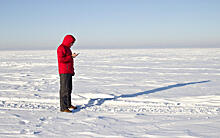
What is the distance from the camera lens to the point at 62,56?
409cm

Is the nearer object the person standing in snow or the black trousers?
the person standing in snow

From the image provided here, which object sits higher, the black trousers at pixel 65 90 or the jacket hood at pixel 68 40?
the jacket hood at pixel 68 40

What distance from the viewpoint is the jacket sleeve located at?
4074 mm

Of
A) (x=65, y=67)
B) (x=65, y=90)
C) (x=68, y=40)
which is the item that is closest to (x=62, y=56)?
(x=65, y=67)

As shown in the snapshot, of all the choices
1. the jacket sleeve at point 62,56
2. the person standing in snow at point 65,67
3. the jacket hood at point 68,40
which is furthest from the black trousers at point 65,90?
the jacket hood at point 68,40

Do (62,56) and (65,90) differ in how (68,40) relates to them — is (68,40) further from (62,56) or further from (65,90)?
(65,90)

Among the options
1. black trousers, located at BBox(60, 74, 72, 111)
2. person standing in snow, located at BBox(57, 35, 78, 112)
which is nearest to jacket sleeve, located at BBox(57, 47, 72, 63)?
person standing in snow, located at BBox(57, 35, 78, 112)

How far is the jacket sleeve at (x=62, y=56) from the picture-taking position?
407 centimetres

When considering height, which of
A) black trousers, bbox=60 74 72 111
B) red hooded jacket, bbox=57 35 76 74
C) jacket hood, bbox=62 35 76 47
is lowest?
black trousers, bbox=60 74 72 111

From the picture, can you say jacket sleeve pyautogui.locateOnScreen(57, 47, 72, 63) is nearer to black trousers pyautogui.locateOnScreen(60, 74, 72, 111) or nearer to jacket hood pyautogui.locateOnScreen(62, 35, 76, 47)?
jacket hood pyautogui.locateOnScreen(62, 35, 76, 47)

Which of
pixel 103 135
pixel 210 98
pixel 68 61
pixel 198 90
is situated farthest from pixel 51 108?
pixel 198 90

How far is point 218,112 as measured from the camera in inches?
165

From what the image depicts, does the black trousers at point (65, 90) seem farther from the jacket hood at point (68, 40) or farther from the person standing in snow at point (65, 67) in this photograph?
the jacket hood at point (68, 40)

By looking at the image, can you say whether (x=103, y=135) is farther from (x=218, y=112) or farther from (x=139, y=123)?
(x=218, y=112)
